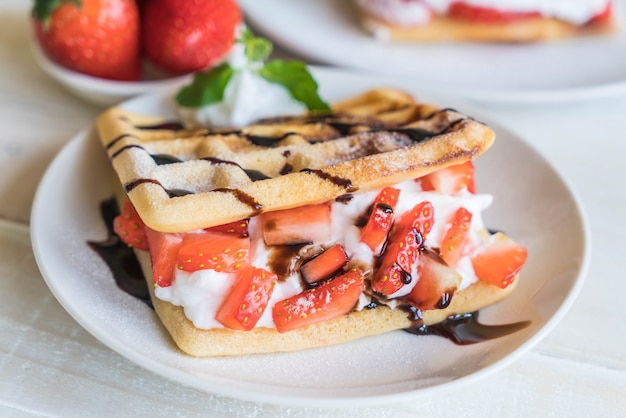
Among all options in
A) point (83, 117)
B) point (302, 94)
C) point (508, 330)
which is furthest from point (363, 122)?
point (83, 117)

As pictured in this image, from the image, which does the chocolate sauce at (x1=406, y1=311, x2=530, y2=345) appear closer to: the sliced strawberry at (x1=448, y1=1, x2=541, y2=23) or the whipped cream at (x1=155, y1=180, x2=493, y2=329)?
the whipped cream at (x1=155, y1=180, x2=493, y2=329)

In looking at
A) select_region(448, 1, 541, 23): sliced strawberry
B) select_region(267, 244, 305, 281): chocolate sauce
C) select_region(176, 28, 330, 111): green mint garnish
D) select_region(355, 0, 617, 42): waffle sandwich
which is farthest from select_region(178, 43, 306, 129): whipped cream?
select_region(448, 1, 541, 23): sliced strawberry

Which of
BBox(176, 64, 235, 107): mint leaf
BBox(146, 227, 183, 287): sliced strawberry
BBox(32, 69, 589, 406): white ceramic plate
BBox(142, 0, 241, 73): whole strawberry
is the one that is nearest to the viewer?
BBox(32, 69, 589, 406): white ceramic plate

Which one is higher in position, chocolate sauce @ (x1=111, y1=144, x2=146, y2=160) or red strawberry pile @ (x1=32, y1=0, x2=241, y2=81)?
chocolate sauce @ (x1=111, y1=144, x2=146, y2=160)

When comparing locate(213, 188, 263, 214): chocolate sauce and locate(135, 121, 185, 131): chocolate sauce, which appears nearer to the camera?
locate(213, 188, 263, 214): chocolate sauce

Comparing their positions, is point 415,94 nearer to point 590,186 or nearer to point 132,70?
point 590,186

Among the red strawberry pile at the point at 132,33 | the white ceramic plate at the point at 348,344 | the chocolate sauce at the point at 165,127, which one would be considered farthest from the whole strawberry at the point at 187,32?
the white ceramic plate at the point at 348,344

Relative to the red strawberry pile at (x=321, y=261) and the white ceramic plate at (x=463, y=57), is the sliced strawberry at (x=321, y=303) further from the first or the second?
the white ceramic plate at (x=463, y=57)

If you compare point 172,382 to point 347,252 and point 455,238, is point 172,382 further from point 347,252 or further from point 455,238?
point 455,238
